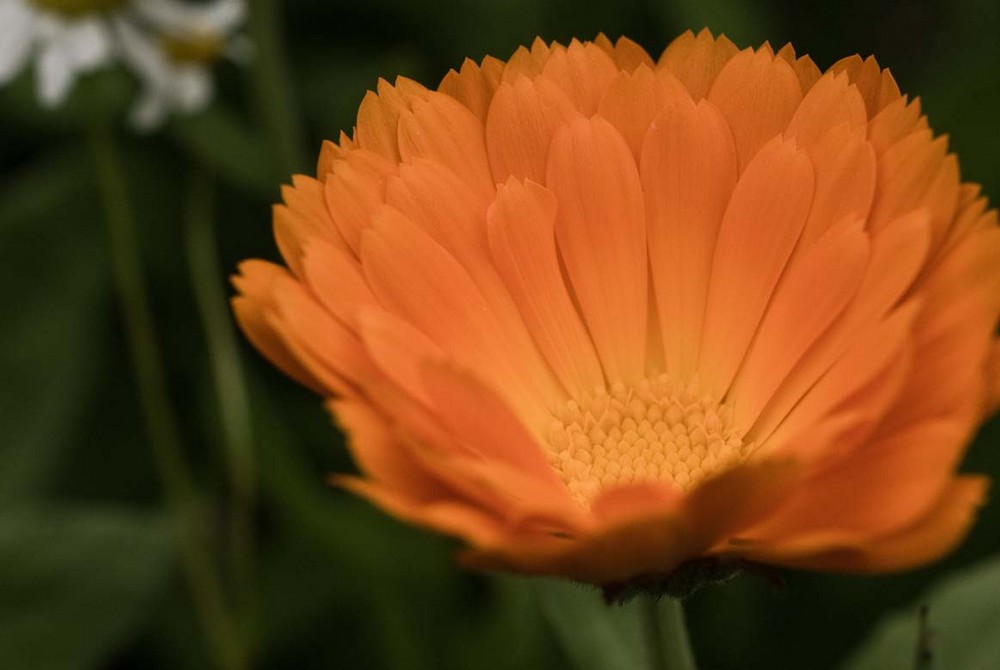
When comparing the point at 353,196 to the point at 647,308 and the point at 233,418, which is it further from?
the point at 233,418

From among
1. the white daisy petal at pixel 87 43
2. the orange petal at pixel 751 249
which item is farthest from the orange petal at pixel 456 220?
the white daisy petal at pixel 87 43

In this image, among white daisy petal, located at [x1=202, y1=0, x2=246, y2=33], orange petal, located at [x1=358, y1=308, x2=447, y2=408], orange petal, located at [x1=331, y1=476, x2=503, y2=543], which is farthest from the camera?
white daisy petal, located at [x1=202, y1=0, x2=246, y2=33]

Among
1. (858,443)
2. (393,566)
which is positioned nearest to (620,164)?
(858,443)

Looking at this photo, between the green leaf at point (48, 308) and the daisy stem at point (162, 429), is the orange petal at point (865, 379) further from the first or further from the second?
the green leaf at point (48, 308)

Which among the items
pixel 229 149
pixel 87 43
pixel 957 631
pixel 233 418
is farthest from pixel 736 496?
pixel 229 149

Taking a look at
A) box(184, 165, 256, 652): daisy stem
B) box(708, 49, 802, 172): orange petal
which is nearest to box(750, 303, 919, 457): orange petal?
box(708, 49, 802, 172): orange petal

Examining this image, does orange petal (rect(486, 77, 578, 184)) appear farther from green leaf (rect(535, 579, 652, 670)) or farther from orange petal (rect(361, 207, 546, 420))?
green leaf (rect(535, 579, 652, 670))

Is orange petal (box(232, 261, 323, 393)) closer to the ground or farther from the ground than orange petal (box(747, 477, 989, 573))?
farther from the ground
